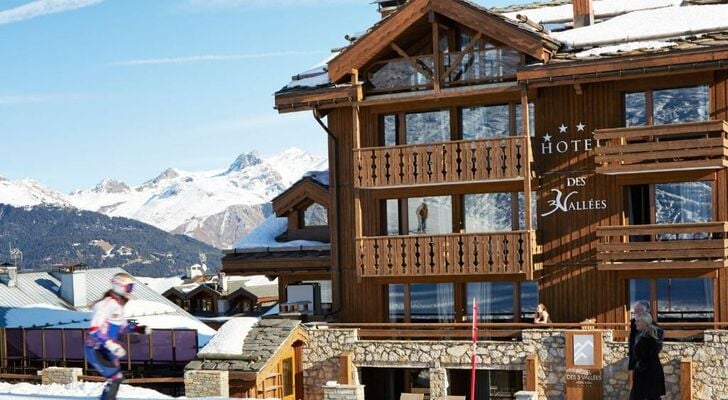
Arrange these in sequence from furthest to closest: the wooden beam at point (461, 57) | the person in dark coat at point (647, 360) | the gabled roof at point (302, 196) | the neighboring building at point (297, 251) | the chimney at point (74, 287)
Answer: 1. the chimney at point (74, 287)
2. the gabled roof at point (302, 196)
3. the neighboring building at point (297, 251)
4. the wooden beam at point (461, 57)
5. the person in dark coat at point (647, 360)

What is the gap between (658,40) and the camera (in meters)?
25.9

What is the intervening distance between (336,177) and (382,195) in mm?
1291

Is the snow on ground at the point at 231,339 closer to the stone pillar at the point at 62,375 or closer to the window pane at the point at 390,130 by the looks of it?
the stone pillar at the point at 62,375

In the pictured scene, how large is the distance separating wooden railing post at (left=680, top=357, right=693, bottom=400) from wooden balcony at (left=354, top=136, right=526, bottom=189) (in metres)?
5.34

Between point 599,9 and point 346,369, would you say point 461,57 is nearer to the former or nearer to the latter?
point 599,9

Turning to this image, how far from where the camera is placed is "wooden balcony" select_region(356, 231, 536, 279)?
26359 mm

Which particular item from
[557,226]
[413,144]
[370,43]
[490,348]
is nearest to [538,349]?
[490,348]

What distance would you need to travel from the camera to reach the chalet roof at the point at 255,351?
26.1m

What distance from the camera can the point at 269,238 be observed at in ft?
105

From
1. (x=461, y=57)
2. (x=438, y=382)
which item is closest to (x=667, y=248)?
(x=438, y=382)

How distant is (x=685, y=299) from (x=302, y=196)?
10.1 metres

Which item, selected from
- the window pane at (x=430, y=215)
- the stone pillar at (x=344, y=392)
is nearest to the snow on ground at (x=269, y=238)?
the window pane at (x=430, y=215)

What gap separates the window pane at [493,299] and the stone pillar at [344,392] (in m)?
5.20

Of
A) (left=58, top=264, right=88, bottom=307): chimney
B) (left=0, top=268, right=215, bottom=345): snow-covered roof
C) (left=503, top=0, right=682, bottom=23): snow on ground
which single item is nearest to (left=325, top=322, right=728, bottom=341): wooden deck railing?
(left=0, top=268, right=215, bottom=345): snow-covered roof
